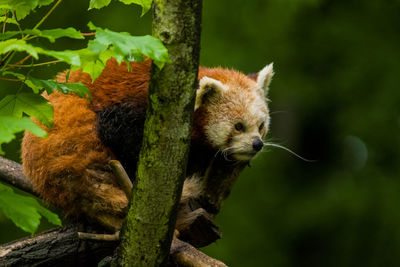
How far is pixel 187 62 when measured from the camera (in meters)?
2.05

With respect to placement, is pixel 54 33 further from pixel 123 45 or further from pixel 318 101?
pixel 318 101

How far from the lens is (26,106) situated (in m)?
2.15

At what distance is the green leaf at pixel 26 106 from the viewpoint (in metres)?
2.12

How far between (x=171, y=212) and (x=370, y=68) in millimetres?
5380

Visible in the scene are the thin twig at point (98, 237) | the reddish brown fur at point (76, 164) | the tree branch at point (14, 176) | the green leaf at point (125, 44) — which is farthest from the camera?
the tree branch at point (14, 176)

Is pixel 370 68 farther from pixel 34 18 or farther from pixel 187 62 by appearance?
pixel 187 62

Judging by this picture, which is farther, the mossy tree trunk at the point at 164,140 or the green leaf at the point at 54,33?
the mossy tree trunk at the point at 164,140

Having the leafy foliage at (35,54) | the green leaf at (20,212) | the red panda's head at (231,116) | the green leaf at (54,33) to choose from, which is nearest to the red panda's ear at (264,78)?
the red panda's head at (231,116)

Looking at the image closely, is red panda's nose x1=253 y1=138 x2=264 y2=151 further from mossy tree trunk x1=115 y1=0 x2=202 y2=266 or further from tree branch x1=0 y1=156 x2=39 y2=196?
tree branch x1=0 y1=156 x2=39 y2=196

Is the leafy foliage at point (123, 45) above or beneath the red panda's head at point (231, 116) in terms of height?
above

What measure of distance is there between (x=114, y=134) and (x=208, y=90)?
701 mm

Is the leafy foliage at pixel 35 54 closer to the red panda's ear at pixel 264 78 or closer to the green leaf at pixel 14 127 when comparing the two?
the green leaf at pixel 14 127

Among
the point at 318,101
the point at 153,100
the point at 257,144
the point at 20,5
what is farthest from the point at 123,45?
the point at 318,101

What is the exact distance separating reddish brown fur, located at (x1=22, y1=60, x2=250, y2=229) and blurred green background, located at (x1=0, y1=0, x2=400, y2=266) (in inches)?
133
